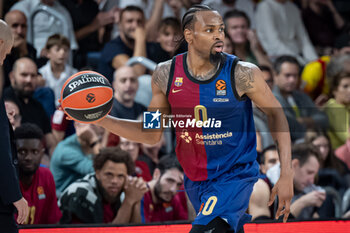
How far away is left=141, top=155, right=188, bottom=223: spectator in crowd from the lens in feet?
16.4

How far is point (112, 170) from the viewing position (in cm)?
484

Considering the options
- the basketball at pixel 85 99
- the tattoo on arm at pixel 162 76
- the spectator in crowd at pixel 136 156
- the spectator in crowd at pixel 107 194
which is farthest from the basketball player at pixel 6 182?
the spectator in crowd at pixel 136 156

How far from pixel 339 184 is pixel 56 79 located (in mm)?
3234

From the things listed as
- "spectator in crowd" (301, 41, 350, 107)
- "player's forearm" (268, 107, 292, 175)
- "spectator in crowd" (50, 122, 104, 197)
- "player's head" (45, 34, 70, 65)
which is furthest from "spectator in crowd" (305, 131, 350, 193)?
"player's head" (45, 34, 70, 65)

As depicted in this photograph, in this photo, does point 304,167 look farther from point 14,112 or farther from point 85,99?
point 14,112

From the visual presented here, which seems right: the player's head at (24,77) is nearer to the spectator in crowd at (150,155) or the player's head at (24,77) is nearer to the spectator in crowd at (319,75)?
the spectator in crowd at (150,155)

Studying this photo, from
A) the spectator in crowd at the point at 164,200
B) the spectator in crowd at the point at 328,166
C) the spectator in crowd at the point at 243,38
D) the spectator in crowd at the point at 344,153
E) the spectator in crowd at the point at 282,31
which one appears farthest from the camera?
the spectator in crowd at the point at 282,31

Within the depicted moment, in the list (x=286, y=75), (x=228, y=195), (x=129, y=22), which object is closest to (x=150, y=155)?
(x=129, y=22)

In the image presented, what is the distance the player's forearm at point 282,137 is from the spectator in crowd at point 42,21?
12.7 ft

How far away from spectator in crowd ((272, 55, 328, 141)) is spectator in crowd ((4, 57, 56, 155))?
2.64m

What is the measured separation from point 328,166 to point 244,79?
10.4 feet

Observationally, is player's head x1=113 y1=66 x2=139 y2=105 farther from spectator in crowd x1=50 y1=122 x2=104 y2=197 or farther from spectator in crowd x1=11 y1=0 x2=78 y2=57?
spectator in crowd x1=11 y1=0 x2=78 y2=57

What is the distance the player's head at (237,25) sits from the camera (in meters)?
7.18

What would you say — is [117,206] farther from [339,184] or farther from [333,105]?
[333,105]
